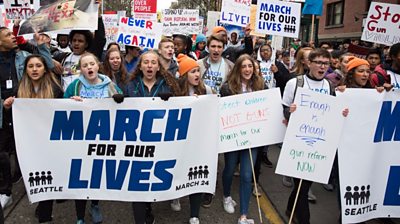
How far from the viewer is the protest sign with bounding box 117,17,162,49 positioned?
20.0ft

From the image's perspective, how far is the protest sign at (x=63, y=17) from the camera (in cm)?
443

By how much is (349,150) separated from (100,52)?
11.6 ft

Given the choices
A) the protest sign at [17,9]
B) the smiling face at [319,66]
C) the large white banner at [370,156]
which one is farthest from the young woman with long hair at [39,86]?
the protest sign at [17,9]

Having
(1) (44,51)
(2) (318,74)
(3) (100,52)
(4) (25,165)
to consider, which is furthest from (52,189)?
(2) (318,74)

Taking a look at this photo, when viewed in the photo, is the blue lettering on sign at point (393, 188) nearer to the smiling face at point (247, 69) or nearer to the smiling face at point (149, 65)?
the smiling face at point (247, 69)

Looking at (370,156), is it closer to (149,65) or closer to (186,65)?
(186,65)

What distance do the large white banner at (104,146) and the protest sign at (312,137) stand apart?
99 centimetres

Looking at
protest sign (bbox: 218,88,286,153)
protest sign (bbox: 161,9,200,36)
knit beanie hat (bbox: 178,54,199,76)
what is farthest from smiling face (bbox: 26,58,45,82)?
protest sign (bbox: 161,9,200,36)

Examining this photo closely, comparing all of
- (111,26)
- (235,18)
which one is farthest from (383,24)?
(111,26)

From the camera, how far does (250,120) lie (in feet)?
13.4

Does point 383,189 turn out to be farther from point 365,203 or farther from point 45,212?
point 45,212

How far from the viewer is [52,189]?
3.69 meters

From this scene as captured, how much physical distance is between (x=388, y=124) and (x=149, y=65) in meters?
2.47

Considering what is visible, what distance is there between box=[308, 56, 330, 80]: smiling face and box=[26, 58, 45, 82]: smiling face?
2821 millimetres
